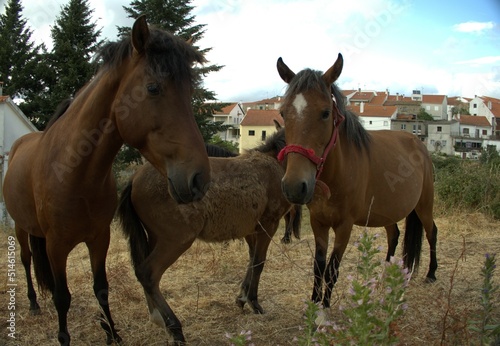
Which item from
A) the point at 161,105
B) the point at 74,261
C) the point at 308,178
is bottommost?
the point at 74,261

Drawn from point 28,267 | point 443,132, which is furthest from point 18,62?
point 443,132

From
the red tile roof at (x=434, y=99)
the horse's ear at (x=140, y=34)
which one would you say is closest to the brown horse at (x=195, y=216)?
the horse's ear at (x=140, y=34)

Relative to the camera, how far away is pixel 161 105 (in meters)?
2.34

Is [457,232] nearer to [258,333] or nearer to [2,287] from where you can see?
[258,333]

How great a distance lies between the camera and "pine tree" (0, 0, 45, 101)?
21344 millimetres

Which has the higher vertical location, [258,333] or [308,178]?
[308,178]

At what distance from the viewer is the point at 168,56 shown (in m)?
2.37

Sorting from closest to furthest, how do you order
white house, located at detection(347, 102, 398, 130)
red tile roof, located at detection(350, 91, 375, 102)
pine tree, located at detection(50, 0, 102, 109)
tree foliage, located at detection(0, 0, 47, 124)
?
pine tree, located at detection(50, 0, 102, 109), tree foliage, located at detection(0, 0, 47, 124), white house, located at detection(347, 102, 398, 130), red tile roof, located at detection(350, 91, 375, 102)

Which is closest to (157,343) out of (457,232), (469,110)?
(457,232)

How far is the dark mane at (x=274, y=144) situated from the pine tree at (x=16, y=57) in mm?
20653

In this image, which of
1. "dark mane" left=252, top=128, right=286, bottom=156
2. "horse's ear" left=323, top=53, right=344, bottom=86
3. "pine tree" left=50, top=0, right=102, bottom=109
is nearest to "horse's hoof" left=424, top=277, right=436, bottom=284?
"dark mane" left=252, top=128, right=286, bottom=156

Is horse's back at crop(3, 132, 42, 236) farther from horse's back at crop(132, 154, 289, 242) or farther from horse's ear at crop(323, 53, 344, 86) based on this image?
horse's ear at crop(323, 53, 344, 86)

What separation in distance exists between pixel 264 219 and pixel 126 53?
7.26ft

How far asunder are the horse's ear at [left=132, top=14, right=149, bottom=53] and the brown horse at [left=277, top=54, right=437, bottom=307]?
4.30 ft
